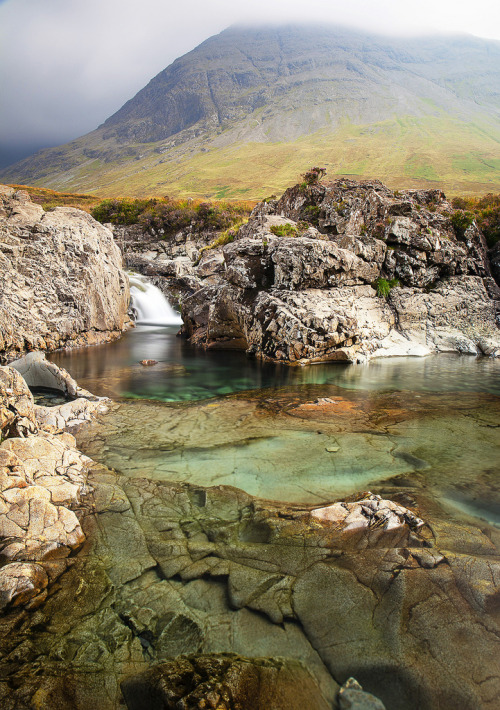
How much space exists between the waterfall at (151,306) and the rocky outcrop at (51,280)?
6.42 m

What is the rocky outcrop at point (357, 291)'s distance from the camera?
818 inches

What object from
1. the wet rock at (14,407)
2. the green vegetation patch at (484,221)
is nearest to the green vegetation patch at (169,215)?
the green vegetation patch at (484,221)

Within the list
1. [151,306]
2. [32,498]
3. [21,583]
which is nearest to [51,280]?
[151,306]

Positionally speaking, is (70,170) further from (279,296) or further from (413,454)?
(413,454)

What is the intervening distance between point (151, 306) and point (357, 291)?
2049 cm

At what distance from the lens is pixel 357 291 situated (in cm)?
2377

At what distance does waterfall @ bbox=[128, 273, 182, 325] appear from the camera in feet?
115

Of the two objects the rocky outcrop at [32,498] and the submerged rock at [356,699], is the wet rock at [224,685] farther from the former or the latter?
the rocky outcrop at [32,498]

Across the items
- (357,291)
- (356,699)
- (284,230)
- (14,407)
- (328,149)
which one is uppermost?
(328,149)

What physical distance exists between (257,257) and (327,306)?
5.36 m

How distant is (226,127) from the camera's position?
192 m

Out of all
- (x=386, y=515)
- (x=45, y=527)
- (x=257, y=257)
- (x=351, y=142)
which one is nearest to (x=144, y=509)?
(x=45, y=527)

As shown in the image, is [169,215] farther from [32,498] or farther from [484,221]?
[32,498]

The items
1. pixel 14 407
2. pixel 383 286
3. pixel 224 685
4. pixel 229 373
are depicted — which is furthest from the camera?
pixel 383 286
